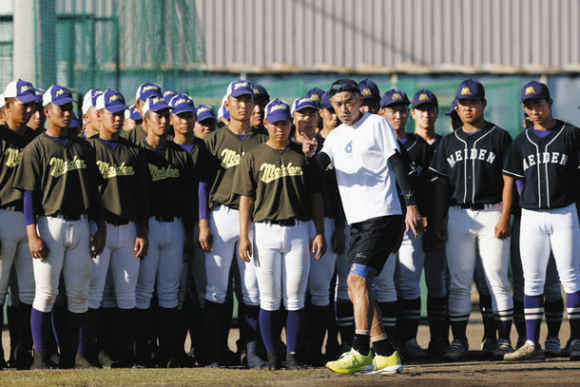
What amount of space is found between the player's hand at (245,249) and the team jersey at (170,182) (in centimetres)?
64

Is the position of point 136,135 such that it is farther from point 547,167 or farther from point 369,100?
point 547,167

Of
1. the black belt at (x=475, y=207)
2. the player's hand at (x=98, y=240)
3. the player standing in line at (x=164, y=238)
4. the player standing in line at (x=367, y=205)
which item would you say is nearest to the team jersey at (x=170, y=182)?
the player standing in line at (x=164, y=238)

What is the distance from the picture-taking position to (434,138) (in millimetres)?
8133

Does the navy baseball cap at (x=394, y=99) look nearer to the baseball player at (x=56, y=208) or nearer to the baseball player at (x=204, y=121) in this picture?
Answer: the baseball player at (x=204, y=121)

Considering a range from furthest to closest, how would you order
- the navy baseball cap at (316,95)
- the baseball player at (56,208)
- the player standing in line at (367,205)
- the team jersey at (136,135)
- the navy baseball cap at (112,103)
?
the navy baseball cap at (316,95)
the team jersey at (136,135)
the navy baseball cap at (112,103)
the baseball player at (56,208)
the player standing in line at (367,205)

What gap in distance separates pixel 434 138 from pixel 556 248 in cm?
153

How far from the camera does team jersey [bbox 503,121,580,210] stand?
7.17m

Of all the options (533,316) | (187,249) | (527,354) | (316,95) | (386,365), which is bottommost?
(527,354)

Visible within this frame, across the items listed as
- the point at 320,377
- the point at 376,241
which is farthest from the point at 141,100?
the point at 320,377

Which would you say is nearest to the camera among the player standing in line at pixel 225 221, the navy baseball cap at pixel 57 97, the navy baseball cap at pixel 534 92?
the navy baseball cap at pixel 57 97

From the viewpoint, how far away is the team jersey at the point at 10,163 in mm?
6750

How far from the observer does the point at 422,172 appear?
7.84 meters

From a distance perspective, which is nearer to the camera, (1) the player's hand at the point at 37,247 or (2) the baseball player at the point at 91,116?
(1) the player's hand at the point at 37,247

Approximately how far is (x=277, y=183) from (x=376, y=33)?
10.6 metres
